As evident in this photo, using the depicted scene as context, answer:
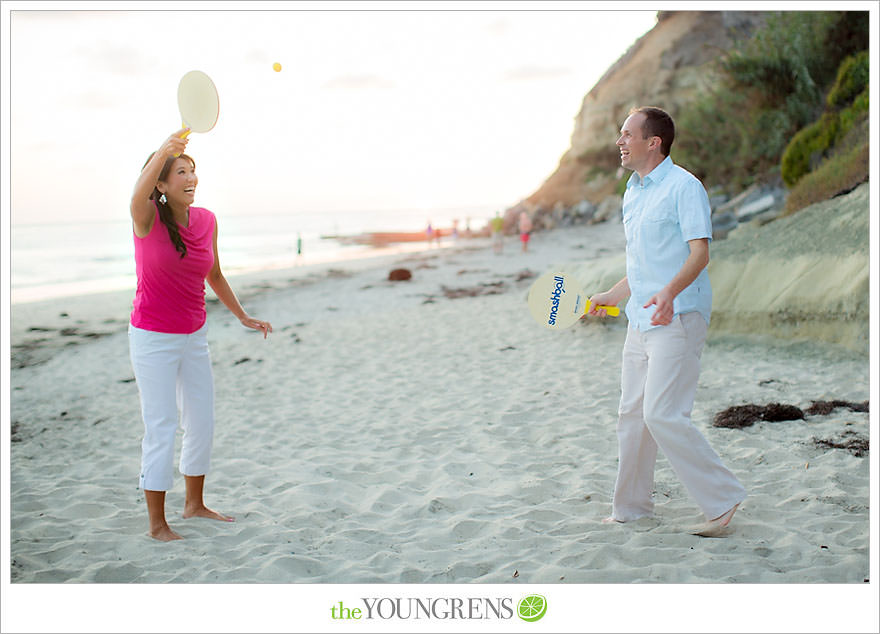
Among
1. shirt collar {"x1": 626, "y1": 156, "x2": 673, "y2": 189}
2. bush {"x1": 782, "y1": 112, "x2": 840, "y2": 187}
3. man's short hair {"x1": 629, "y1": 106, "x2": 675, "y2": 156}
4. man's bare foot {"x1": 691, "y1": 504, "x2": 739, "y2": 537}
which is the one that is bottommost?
man's bare foot {"x1": 691, "y1": 504, "x2": 739, "y2": 537}

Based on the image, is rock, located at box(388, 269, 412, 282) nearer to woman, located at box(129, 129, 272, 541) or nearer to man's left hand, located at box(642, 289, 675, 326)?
woman, located at box(129, 129, 272, 541)

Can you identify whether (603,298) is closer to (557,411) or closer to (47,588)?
(557,411)

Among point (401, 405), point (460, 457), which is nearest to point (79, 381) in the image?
point (401, 405)

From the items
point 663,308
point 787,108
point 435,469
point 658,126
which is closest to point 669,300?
point 663,308

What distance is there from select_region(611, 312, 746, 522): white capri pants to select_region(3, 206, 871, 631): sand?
22 centimetres

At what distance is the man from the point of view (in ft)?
9.40

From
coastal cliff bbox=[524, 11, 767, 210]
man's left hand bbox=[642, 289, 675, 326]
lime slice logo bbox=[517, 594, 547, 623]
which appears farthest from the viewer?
coastal cliff bbox=[524, 11, 767, 210]

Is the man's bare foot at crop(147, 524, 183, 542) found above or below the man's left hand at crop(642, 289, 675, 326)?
below

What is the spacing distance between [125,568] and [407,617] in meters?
1.28

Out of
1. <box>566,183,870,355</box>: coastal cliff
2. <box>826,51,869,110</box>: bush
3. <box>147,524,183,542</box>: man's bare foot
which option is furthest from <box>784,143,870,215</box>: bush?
<box>147,524,183,542</box>: man's bare foot

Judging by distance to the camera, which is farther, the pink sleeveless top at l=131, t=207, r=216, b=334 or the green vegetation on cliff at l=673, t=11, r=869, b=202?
the green vegetation on cliff at l=673, t=11, r=869, b=202

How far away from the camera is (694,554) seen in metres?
2.97

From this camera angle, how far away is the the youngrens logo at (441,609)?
2.63m

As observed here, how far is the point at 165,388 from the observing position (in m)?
3.14
